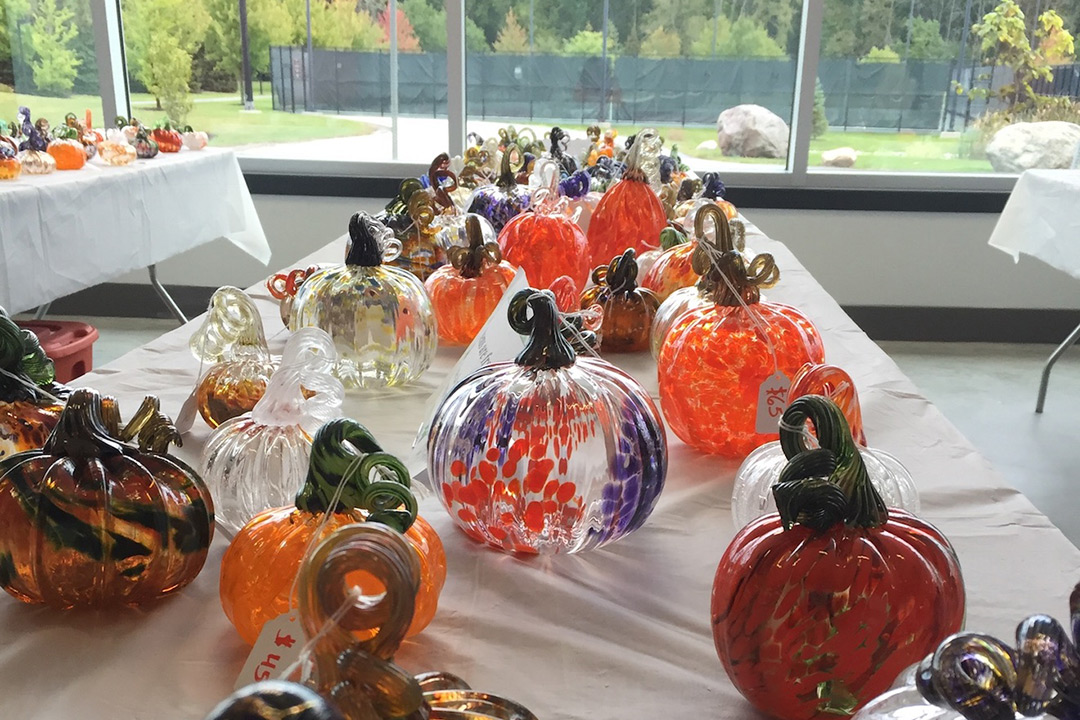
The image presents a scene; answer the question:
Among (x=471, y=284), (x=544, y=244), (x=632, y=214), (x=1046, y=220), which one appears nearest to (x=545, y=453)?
(x=471, y=284)

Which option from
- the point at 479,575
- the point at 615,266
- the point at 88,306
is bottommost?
the point at 88,306

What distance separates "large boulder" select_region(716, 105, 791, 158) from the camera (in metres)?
3.86

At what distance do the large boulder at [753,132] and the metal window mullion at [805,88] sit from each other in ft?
0.17

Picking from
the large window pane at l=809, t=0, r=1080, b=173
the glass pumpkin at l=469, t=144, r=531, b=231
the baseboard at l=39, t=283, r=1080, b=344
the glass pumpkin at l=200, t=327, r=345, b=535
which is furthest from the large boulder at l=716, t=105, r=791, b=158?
the glass pumpkin at l=200, t=327, r=345, b=535

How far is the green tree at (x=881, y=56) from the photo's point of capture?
3.76m

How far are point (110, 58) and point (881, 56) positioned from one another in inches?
122

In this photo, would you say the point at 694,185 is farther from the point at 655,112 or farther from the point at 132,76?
the point at 132,76

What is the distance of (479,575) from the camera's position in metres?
0.72

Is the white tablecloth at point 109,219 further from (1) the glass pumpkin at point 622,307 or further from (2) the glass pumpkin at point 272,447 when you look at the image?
(2) the glass pumpkin at point 272,447

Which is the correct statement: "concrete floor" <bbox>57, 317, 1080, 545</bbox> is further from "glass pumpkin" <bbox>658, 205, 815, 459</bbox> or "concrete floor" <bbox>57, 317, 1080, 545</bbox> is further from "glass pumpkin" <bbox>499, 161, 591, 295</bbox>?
"glass pumpkin" <bbox>658, 205, 815, 459</bbox>

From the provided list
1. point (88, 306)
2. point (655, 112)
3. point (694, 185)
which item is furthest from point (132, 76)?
point (694, 185)

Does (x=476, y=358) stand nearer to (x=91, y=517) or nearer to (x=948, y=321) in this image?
(x=91, y=517)

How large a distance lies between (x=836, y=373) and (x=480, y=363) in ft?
1.09

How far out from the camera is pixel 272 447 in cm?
73
